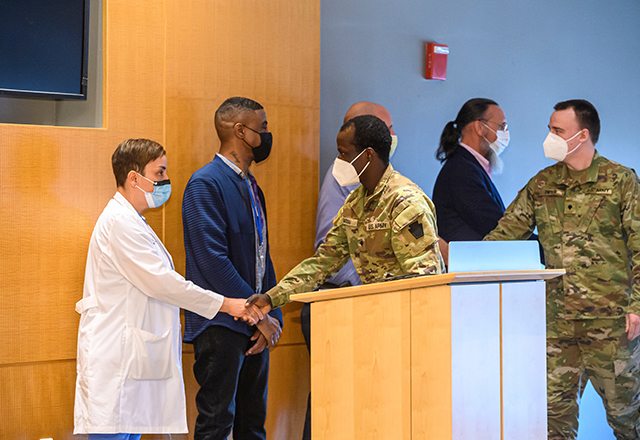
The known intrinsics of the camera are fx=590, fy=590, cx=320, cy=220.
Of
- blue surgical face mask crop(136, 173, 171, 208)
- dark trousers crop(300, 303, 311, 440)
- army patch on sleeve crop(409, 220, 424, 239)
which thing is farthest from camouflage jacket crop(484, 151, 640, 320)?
blue surgical face mask crop(136, 173, 171, 208)

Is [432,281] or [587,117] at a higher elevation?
[587,117]

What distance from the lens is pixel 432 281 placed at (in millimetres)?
1719

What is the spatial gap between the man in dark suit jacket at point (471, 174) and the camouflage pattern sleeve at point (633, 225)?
2.24ft

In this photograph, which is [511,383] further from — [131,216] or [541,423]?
[131,216]

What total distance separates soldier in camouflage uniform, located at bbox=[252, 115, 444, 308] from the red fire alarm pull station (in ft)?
5.58

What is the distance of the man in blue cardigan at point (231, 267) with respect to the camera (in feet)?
8.44

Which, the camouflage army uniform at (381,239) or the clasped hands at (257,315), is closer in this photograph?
the camouflage army uniform at (381,239)

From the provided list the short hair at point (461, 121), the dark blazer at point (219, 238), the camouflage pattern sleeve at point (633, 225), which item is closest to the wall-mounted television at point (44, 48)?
the dark blazer at point (219, 238)

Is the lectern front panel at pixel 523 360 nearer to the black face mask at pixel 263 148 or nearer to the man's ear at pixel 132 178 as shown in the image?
the black face mask at pixel 263 148

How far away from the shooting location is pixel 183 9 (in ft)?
9.57

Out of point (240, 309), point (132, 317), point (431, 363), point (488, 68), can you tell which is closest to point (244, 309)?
point (240, 309)

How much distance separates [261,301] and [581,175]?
1.66 metres

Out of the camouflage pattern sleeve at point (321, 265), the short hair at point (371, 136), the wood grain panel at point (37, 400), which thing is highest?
the short hair at point (371, 136)

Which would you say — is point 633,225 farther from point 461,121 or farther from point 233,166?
point 233,166
